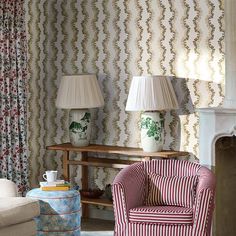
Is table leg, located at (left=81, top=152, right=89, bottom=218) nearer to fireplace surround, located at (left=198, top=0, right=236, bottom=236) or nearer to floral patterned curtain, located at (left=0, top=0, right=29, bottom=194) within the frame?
floral patterned curtain, located at (left=0, top=0, right=29, bottom=194)

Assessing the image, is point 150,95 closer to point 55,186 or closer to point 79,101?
point 79,101

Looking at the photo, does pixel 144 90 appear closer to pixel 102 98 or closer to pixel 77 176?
pixel 102 98

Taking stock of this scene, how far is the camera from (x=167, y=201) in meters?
5.92

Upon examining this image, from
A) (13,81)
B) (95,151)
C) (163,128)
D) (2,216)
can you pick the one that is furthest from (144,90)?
(2,216)

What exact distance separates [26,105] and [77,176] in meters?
0.98

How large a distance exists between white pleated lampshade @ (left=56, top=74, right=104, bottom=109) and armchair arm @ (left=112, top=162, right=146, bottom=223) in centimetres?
106

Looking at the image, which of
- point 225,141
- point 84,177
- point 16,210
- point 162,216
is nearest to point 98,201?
point 84,177

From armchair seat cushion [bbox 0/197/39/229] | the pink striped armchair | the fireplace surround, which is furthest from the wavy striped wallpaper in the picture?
armchair seat cushion [bbox 0/197/39/229]

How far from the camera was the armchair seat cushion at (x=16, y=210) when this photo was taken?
17.5 ft

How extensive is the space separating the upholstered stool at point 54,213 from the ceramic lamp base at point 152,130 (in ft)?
3.39

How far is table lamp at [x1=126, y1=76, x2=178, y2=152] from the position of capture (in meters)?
6.51

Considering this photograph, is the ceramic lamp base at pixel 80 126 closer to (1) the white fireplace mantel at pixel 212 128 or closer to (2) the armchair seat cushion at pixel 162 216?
(1) the white fireplace mantel at pixel 212 128

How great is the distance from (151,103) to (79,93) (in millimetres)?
796

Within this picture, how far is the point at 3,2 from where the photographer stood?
22.1ft
